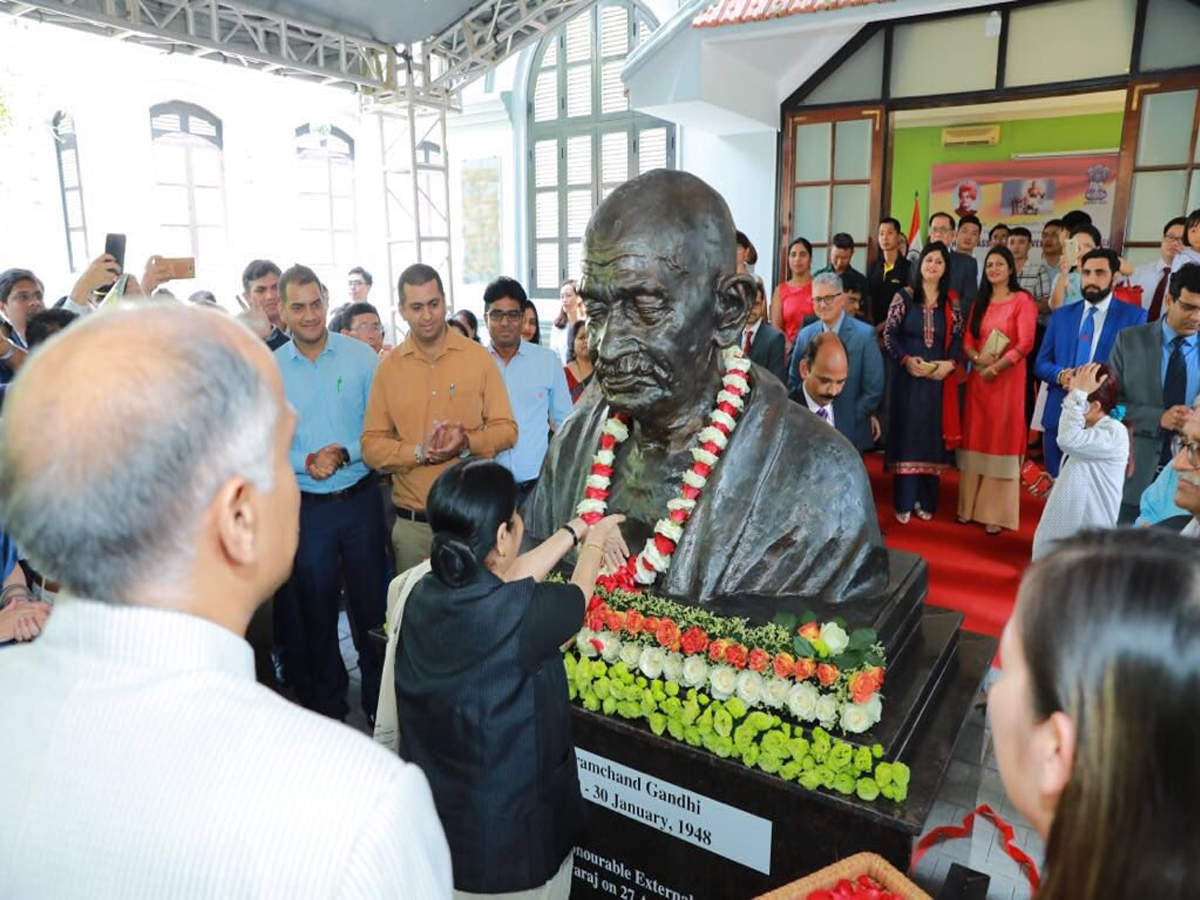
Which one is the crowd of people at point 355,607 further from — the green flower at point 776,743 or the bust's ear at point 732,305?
the green flower at point 776,743

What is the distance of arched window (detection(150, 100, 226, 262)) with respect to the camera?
11.2 metres

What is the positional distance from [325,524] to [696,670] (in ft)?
6.96

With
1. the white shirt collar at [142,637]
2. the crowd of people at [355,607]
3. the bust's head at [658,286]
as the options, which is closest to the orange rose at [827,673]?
the crowd of people at [355,607]

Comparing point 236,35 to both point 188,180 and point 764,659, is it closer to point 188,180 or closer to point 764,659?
point 188,180

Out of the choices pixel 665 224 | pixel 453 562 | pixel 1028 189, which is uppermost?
pixel 1028 189

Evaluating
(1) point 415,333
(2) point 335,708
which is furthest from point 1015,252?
(2) point 335,708

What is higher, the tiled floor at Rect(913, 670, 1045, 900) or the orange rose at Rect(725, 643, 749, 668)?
the orange rose at Rect(725, 643, 749, 668)

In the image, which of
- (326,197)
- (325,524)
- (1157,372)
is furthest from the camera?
(326,197)

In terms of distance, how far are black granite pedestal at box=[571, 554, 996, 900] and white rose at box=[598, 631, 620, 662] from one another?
17 centimetres

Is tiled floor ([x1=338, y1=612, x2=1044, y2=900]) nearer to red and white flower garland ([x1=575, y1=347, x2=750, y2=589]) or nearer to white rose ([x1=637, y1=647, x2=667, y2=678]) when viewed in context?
white rose ([x1=637, y1=647, x2=667, y2=678])

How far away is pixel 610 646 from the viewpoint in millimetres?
2512

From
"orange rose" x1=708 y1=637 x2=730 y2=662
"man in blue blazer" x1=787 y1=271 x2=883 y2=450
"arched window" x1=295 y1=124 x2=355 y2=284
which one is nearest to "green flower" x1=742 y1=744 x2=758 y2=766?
"orange rose" x1=708 y1=637 x2=730 y2=662

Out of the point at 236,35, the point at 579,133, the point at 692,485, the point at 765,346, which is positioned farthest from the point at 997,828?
the point at 579,133

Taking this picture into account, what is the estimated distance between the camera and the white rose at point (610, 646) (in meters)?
2.50
